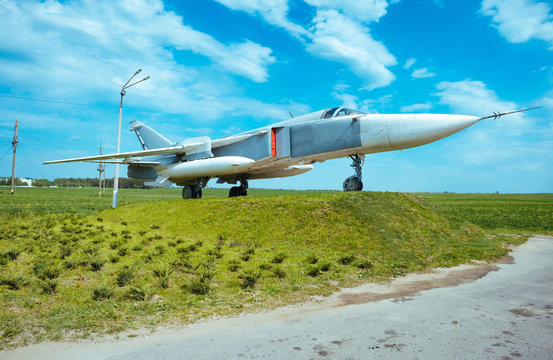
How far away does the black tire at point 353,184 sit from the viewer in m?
13.2

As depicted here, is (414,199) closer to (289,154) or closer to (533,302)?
(289,154)

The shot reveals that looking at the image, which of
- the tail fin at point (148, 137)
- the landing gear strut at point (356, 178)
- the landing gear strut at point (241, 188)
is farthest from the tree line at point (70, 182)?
the landing gear strut at point (356, 178)

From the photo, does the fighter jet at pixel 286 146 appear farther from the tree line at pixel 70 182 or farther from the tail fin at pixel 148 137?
the tree line at pixel 70 182

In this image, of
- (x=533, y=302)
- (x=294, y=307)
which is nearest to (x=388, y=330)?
(x=294, y=307)

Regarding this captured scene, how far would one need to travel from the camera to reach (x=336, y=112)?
13.7 meters

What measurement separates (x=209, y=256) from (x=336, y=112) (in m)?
8.31

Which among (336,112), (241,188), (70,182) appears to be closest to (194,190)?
(241,188)

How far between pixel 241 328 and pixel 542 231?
65.2 feet

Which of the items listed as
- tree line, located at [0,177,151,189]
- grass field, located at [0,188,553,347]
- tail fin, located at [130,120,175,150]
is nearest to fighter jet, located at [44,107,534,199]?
tail fin, located at [130,120,175,150]

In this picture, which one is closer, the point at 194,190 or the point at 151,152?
the point at 151,152

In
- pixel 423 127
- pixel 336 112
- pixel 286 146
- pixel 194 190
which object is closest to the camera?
pixel 423 127

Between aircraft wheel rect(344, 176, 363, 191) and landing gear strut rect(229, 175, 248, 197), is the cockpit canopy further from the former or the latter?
landing gear strut rect(229, 175, 248, 197)

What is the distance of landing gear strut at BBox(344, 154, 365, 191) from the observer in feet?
43.5

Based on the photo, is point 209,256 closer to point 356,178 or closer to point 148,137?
point 356,178
